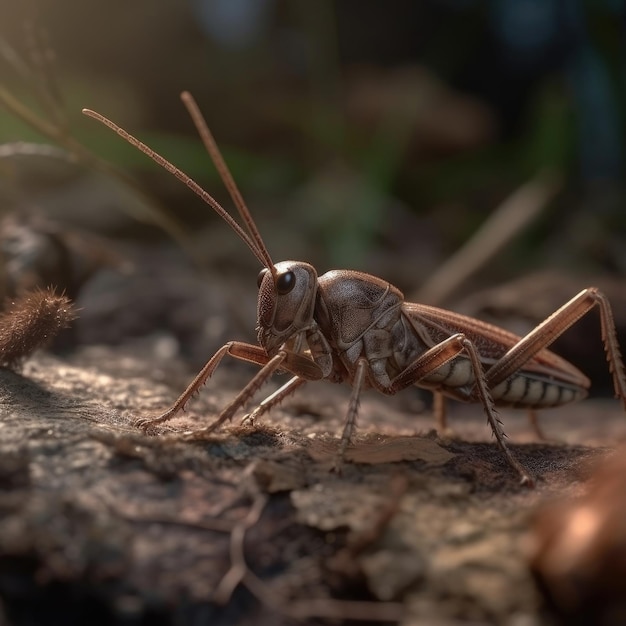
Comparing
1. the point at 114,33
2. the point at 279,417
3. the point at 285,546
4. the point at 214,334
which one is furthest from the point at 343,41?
the point at 285,546

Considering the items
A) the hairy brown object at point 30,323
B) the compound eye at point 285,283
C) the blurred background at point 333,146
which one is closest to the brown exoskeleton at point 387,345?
the compound eye at point 285,283

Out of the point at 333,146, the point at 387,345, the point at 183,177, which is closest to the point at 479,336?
the point at 387,345

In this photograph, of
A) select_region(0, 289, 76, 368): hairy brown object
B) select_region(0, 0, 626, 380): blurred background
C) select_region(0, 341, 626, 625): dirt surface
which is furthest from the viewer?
select_region(0, 0, 626, 380): blurred background

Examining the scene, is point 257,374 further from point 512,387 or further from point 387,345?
point 512,387

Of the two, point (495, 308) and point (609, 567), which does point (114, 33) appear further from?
point (609, 567)

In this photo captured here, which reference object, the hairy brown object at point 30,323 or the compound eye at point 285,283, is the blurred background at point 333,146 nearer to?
the hairy brown object at point 30,323

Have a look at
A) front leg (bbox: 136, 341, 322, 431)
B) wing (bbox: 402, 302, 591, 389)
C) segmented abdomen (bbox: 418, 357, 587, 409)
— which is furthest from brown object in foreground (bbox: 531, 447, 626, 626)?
wing (bbox: 402, 302, 591, 389)

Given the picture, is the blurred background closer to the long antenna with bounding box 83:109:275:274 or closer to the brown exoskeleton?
the long antenna with bounding box 83:109:275:274

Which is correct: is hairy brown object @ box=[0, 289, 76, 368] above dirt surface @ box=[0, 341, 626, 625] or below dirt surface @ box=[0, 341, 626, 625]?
above
